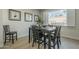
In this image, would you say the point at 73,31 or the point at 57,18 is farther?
the point at 57,18

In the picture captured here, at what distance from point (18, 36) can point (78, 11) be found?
4.14 ft

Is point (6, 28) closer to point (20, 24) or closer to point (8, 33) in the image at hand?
point (8, 33)

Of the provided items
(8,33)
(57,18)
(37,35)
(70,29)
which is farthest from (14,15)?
(70,29)

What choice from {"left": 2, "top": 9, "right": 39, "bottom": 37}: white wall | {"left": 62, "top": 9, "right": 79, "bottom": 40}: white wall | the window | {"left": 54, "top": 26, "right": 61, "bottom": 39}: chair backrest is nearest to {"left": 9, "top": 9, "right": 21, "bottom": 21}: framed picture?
{"left": 2, "top": 9, "right": 39, "bottom": 37}: white wall

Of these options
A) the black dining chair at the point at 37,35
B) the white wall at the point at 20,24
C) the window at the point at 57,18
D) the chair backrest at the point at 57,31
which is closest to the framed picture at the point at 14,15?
A: the white wall at the point at 20,24

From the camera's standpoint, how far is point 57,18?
1.99m

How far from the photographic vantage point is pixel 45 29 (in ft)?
6.44

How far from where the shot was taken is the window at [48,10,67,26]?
1947mm

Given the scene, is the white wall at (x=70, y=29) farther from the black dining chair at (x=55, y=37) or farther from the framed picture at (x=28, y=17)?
the framed picture at (x=28, y=17)

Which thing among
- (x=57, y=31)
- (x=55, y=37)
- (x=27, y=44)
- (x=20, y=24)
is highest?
(x=20, y=24)

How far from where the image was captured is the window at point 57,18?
76.7 inches

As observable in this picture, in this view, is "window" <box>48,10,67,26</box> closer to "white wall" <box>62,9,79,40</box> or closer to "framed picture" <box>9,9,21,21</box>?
"white wall" <box>62,9,79,40</box>

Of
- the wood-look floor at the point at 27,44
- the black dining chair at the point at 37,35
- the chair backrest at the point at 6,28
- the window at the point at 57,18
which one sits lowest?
the wood-look floor at the point at 27,44
